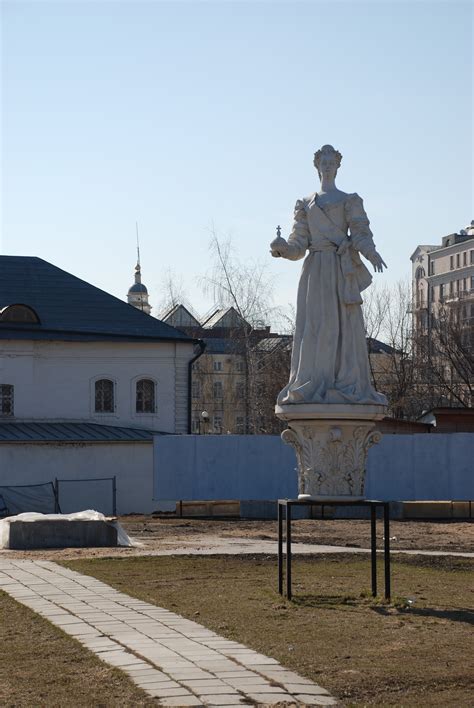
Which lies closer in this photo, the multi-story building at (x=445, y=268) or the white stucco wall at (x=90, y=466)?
the white stucco wall at (x=90, y=466)

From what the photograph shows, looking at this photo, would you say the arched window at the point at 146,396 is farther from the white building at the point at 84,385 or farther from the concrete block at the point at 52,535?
the concrete block at the point at 52,535

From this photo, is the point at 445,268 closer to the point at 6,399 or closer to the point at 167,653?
the point at 6,399

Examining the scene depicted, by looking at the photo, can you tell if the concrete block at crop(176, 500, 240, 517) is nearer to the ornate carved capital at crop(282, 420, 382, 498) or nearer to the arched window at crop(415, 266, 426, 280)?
the ornate carved capital at crop(282, 420, 382, 498)

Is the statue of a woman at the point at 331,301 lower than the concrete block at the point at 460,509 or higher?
higher

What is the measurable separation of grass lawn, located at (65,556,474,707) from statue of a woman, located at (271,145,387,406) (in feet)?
6.88

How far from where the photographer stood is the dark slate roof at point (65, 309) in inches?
1706

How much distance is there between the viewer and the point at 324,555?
19.6 metres

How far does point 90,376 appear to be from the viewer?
4350 centimetres

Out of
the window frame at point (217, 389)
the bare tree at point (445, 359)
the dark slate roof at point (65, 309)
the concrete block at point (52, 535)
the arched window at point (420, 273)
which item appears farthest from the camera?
the arched window at point (420, 273)

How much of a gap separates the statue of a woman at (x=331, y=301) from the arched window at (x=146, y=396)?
1223 inches

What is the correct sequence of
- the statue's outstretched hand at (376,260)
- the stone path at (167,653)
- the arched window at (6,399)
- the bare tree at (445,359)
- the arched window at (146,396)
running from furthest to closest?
the bare tree at (445,359)
the arched window at (146,396)
the arched window at (6,399)
the statue's outstretched hand at (376,260)
the stone path at (167,653)

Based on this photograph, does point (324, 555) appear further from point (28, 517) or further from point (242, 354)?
point (242, 354)

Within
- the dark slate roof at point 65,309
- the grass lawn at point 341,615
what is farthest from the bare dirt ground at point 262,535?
the dark slate roof at point 65,309

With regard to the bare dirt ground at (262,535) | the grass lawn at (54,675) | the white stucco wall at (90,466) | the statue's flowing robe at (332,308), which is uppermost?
the statue's flowing robe at (332,308)
